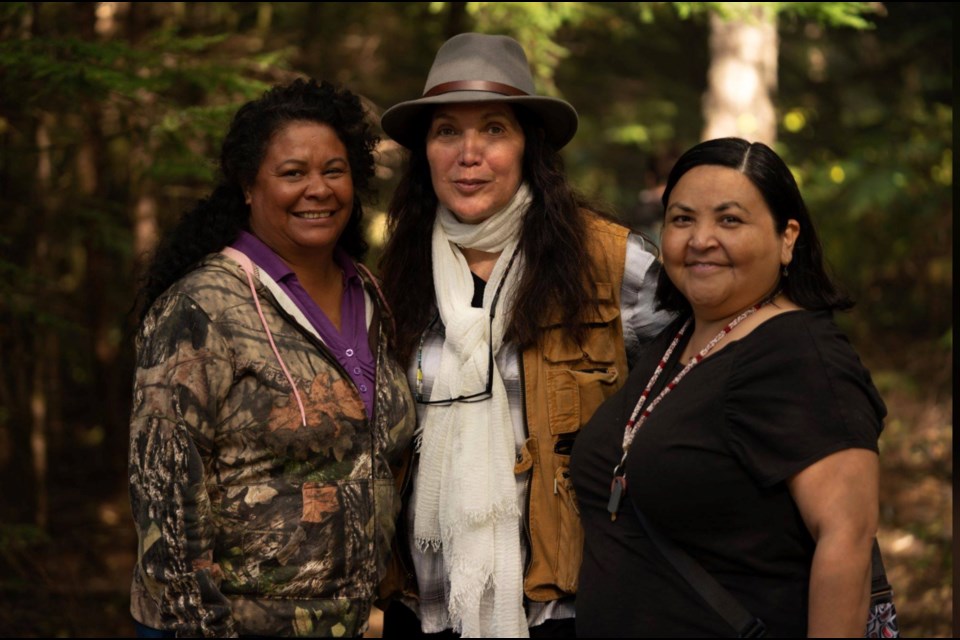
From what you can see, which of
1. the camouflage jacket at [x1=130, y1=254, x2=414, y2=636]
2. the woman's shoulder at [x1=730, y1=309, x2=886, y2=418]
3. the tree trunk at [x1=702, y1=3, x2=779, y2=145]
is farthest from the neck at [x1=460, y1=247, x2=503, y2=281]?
the tree trunk at [x1=702, y1=3, x2=779, y2=145]

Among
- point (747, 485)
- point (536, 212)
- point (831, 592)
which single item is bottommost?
point (831, 592)

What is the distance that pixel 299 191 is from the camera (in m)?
3.07

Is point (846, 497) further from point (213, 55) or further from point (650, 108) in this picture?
point (650, 108)

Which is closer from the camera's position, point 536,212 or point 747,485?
point 747,485

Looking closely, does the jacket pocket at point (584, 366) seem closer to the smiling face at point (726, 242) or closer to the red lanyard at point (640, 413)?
the red lanyard at point (640, 413)

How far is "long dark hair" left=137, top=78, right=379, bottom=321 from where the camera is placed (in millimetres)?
3035

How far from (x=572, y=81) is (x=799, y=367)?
22.5 ft

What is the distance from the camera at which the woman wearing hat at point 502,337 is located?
10.3 feet

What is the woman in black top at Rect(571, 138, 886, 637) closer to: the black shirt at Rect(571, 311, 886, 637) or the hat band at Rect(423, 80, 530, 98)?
the black shirt at Rect(571, 311, 886, 637)

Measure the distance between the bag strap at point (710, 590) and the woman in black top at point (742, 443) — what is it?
0.07 ft

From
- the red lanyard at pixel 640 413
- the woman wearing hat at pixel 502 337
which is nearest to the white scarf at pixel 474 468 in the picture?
→ the woman wearing hat at pixel 502 337

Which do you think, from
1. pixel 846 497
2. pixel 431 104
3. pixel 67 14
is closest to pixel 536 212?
pixel 431 104

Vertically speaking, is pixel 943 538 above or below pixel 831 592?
below

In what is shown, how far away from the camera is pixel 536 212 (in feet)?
11.1
